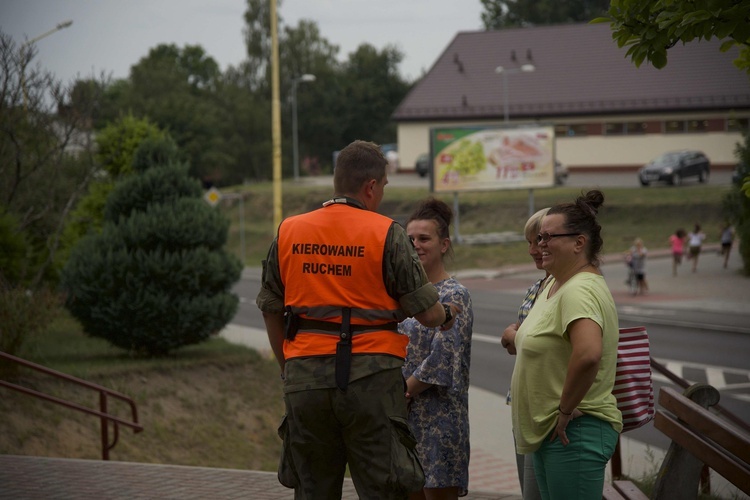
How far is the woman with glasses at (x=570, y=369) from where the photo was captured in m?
4.04

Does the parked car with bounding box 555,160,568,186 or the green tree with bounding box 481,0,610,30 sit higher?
the green tree with bounding box 481,0,610,30

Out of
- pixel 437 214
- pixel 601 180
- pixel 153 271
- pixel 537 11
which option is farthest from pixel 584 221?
pixel 537 11

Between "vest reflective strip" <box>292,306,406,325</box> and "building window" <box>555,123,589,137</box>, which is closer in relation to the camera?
"vest reflective strip" <box>292,306,406,325</box>

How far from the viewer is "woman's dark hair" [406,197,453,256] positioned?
17.0 ft

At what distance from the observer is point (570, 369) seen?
4.01 metres

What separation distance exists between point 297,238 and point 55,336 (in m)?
15.4

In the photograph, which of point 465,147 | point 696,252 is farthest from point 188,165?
point 465,147

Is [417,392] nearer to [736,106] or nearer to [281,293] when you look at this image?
[281,293]

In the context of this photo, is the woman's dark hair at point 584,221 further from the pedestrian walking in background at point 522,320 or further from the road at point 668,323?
the road at point 668,323

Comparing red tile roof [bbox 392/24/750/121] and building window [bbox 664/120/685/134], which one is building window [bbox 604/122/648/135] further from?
building window [bbox 664/120/685/134]

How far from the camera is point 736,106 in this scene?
60312mm

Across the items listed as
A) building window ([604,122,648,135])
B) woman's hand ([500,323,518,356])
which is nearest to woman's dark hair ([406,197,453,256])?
woman's hand ([500,323,518,356])

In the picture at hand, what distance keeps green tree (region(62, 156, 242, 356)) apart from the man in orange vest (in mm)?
11071

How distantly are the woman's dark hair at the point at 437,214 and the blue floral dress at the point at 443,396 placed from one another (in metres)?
0.30
